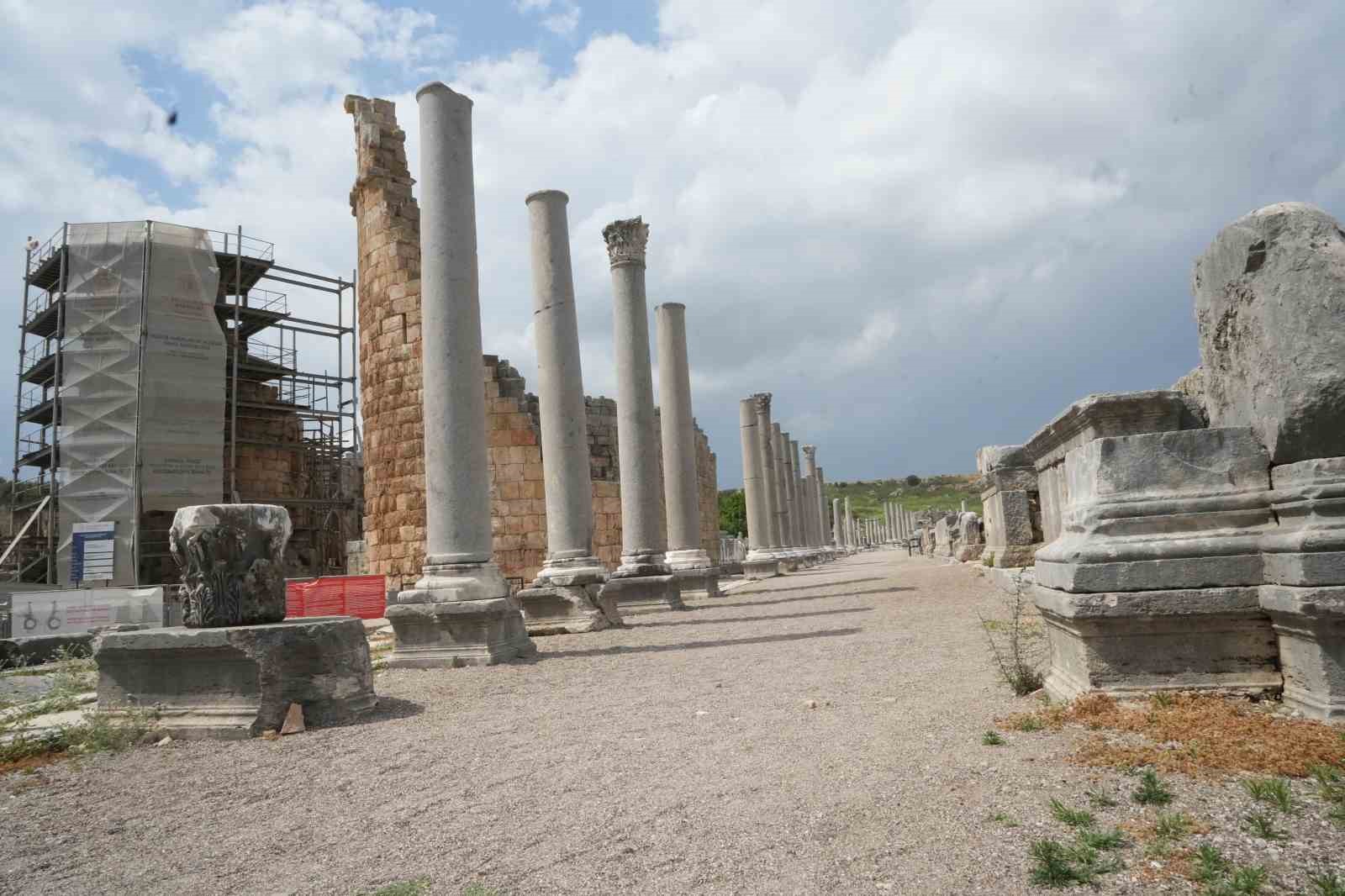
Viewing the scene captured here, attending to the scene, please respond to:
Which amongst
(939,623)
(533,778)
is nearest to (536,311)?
(939,623)

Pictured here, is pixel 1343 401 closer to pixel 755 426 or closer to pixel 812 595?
pixel 812 595

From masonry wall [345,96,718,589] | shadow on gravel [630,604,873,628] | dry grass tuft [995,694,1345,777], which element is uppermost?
masonry wall [345,96,718,589]

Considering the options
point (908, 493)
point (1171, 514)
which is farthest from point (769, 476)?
point (908, 493)

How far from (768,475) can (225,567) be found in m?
22.9

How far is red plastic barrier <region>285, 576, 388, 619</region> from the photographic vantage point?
15094 mm

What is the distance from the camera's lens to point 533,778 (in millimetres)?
3900

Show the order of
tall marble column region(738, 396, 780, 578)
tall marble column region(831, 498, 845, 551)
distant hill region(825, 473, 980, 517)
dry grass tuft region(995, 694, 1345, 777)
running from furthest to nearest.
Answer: distant hill region(825, 473, 980, 517)
tall marble column region(831, 498, 845, 551)
tall marble column region(738, 396, 780, 578)
dry grass tuft region(995, 694, 1345, 777)

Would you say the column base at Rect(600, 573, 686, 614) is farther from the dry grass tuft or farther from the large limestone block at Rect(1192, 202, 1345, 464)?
the large limestone block at Rect(1192, 202, 1345, 464)

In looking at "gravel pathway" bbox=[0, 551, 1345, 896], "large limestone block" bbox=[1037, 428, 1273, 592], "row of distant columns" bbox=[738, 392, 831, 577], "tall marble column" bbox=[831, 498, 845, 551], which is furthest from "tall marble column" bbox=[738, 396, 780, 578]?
"tall marble column" bbox=[831, 498, 845, 551]

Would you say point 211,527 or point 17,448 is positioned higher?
point 17,448

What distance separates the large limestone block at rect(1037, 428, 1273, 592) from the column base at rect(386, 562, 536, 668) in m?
5.25

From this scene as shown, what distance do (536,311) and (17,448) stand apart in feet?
66.3

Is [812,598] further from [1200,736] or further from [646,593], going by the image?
[1200,736]

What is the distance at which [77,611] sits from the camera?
12508 mm
